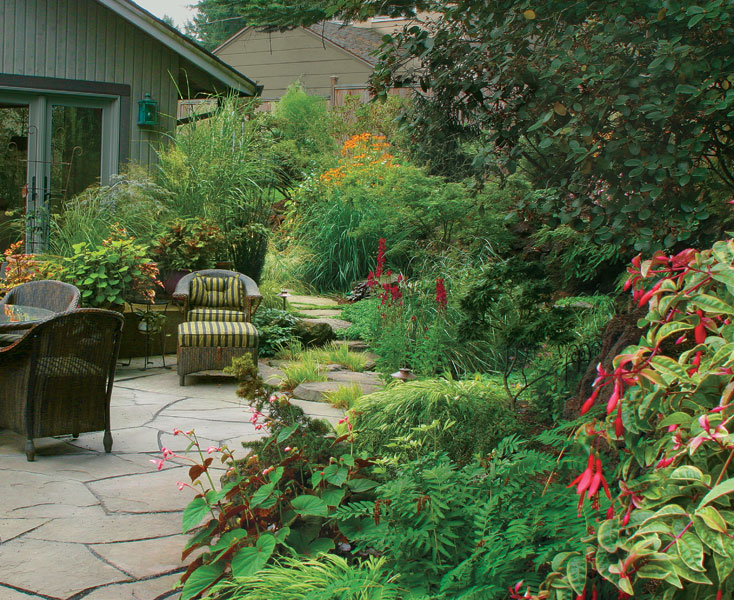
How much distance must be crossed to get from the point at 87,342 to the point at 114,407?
57.3 inches

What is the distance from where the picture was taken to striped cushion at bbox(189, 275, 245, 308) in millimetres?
7324

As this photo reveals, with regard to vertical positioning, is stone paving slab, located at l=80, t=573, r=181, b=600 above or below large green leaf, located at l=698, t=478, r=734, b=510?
below

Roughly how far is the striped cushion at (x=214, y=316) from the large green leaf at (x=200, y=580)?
4.47m

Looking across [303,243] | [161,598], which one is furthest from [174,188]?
[161,598]

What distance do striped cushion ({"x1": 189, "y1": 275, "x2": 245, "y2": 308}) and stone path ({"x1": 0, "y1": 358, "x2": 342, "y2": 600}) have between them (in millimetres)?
1790

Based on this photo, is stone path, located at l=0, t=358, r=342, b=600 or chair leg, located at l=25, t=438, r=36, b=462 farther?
chair leg, located at l=25, t=438, r=36, b=462

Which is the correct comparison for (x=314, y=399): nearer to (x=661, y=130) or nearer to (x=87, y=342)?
(x=87, y=342)

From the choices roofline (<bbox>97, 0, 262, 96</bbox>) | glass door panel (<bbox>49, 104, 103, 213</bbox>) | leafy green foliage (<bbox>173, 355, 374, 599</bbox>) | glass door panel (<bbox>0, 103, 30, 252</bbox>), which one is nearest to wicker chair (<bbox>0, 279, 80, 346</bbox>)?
leafy green foliage (<bbox>173, 355, 374, 599</bbox>)

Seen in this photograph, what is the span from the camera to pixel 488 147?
3.39 m

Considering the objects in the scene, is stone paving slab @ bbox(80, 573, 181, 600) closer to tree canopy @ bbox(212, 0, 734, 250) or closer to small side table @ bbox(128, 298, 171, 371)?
tree canopy @ bbox(212, 0, 734, 250)

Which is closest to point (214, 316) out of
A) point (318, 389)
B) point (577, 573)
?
point (318, 389)

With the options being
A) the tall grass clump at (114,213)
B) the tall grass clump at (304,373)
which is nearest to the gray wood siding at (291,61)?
the tall grass clump at (114,213)

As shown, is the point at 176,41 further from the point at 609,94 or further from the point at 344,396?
the point at 609,94

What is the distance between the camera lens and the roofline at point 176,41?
9.51m
